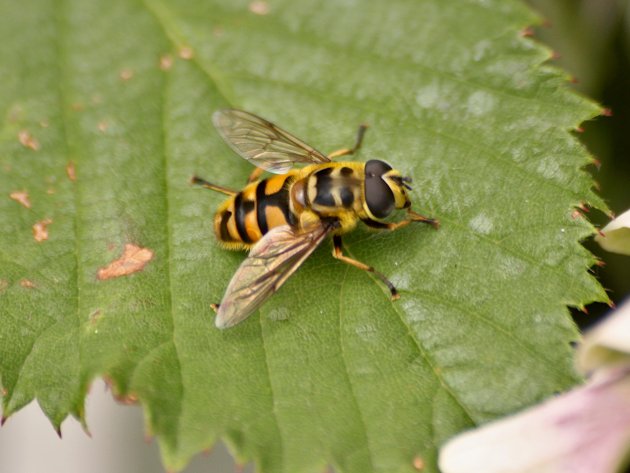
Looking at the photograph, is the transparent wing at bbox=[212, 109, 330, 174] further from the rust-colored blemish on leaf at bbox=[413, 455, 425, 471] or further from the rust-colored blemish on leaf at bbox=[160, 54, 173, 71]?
the rust-colored blemish on leaf at bbox=[413, 455, 425, 471]

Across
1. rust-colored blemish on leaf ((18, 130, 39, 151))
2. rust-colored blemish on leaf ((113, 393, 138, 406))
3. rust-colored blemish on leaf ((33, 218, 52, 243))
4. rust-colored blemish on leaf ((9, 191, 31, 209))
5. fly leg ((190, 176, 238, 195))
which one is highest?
fly leg ((190, 176, 238, 195))

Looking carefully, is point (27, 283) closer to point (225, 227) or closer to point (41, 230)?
point (41, 230)

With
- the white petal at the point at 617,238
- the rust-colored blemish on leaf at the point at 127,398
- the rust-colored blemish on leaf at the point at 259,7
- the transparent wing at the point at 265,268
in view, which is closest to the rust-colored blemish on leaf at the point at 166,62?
the rust-colored blemish on leaf at the point at 259,7

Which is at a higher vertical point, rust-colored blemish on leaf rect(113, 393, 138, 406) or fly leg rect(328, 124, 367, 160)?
fly leg rect(328, 124, 367, 160)

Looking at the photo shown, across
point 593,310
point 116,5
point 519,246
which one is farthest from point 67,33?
point 593,310

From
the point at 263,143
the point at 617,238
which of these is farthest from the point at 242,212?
the point at 617,238

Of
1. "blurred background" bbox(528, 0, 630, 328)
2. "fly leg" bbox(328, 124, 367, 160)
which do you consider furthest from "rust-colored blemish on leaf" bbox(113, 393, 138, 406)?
"blurred background" bbox(528, 0, 630, 328)

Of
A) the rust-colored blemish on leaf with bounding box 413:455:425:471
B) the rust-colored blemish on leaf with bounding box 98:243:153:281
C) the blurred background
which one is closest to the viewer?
the rust-colored blemish on leaf with bounding box 413:455:425:471

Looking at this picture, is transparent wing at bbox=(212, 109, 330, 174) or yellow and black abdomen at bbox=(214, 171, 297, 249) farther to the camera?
transparent wing at bbox=(212, 109, 330, 174)
